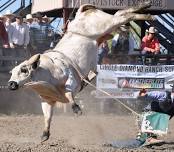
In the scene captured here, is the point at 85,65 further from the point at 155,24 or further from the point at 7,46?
the point at 155,24

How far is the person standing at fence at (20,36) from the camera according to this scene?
1466 cm

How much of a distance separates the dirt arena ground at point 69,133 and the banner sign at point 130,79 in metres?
0.98

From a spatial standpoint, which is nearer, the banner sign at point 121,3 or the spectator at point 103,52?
the spectator at point 103,52

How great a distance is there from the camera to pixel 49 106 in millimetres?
9859

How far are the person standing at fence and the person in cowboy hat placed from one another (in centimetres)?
339

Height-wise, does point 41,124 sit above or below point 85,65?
below

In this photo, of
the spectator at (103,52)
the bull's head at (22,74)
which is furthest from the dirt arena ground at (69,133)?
the spectator at (103,52)

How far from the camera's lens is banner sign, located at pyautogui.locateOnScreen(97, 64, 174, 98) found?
50.5 ft

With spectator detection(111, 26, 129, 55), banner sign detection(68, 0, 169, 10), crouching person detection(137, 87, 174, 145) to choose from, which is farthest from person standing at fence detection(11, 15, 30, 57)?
crouching person detection(137, 87, 174, 145)

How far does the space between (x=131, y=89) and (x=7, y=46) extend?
136 inches

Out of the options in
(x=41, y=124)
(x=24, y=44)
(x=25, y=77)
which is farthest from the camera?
(x=24, y=44)

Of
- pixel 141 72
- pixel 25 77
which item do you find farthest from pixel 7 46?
pixel 25 77

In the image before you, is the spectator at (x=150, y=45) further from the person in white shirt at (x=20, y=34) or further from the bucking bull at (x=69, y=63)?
the bucking bull at (x=69, y=63)

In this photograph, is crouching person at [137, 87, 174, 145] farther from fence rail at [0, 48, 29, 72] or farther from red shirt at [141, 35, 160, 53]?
red shirt at [141, 35, 160, 53]
